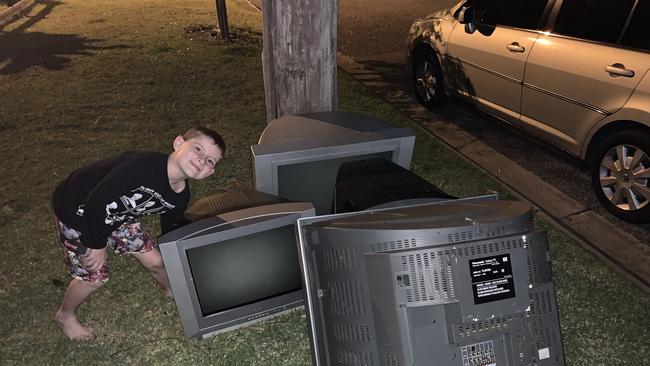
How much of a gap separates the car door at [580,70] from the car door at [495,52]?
18 centimetres

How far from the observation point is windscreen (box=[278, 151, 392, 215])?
2977 mm

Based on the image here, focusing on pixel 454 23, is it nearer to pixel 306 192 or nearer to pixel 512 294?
pixel 306 192

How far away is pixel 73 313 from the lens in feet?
10.3

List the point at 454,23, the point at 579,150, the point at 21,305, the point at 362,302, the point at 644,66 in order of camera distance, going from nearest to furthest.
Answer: the point at 362,302 < the point at 21,305 < the point at 644,66 < the point at 579,150 < the point at 454,23

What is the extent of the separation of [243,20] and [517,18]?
8.46 meters

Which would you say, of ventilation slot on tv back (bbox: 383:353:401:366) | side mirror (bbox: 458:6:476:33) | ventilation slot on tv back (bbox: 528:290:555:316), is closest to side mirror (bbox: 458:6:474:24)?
side mirror (bbox: 458:6:476:33)

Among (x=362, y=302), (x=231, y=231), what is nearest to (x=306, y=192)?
(x=231, y=231)

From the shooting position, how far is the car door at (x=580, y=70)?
4.02 meters

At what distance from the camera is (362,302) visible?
1.95 meters

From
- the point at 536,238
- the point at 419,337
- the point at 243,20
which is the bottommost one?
the point at 243,20

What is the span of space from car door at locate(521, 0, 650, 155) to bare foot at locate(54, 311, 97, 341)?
13.6 feet

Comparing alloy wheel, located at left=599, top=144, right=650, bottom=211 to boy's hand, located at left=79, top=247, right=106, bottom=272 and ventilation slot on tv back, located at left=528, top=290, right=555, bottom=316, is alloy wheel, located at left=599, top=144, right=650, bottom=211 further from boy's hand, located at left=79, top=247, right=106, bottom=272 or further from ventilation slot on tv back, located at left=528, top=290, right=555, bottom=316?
boy's hand, located at left=79, top=247, right=106, bottom=272

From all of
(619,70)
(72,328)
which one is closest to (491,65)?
(619,70)

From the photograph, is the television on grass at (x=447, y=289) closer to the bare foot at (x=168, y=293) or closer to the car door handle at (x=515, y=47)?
the bare foot at (x=168, y=293)
